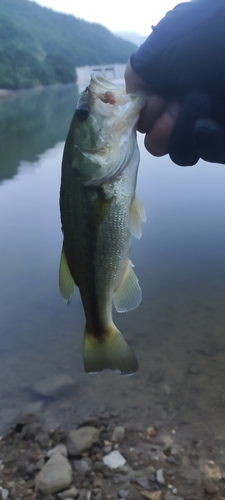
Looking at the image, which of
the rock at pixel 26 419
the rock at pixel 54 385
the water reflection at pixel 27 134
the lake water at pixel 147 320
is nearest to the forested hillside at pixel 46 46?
the water reflection at pixel 27 134

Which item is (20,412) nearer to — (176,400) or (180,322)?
(176,400)

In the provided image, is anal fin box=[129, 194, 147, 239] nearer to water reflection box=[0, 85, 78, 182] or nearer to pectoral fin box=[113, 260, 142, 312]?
pectoral fin box=[113, 260, 142, 312]

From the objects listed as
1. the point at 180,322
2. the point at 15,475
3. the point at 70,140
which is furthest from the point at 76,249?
the point at 180,322

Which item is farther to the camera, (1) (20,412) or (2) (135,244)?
(2) (135,244)

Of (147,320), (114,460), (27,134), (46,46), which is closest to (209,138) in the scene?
(114,460)

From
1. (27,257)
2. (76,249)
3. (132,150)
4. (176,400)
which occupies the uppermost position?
(132,150)

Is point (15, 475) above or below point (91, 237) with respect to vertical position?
below
